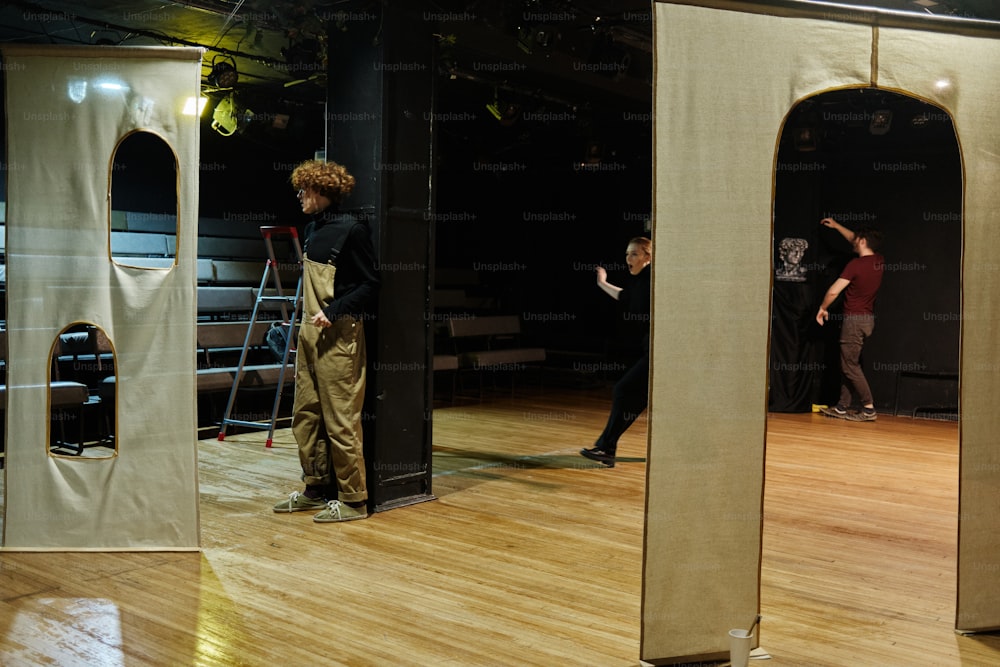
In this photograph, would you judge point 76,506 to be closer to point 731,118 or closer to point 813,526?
point 731,118

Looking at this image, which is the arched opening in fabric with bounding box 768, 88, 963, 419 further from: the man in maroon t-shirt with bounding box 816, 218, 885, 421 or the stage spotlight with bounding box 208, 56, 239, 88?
the stage spotlight with bounding box 208, 56, 239, 88

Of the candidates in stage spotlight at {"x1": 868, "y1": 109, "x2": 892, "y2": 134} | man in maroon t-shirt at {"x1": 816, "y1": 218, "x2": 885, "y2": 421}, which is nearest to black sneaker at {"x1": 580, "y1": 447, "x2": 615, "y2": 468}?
man in maroon t-shirt at {"x1": 816, "y1": 218, "x2": 885, "y2": 421}

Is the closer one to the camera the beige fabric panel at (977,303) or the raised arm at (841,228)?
the beige fabric panel at (977,303)

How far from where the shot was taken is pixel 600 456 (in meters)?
6.76

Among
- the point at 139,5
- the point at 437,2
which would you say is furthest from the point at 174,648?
the point at 139,5

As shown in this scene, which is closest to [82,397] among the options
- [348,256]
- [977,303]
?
[348,256]

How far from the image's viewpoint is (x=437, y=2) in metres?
5.75

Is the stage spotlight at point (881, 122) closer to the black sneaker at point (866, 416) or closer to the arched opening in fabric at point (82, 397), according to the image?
the black sneaker at point (866, 416)

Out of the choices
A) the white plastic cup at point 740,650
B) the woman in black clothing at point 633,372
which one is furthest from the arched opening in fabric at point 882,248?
the white plastic cup at point 740,650

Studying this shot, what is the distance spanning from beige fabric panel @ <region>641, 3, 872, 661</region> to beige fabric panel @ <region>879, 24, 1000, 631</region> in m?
0.43

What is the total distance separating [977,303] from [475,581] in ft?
7.61

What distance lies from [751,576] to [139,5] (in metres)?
7.65

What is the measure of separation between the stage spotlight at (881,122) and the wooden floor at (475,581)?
153 inches

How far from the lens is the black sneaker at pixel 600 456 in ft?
22.1
